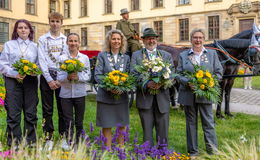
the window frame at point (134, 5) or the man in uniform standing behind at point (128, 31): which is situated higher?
the window frame at point (134, 5)

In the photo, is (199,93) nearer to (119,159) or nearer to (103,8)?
(119,159)

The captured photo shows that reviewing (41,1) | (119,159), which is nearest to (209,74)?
(119,159)

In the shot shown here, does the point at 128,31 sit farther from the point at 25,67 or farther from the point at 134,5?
the point at 134,5

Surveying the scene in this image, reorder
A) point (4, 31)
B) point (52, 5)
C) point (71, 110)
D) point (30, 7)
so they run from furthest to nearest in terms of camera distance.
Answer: point (52, 5)
point (30, 7)
point (4, 31)
point (71, 110)

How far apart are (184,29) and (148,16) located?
13.4ft

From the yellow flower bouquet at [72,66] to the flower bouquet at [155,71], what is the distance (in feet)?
2.73

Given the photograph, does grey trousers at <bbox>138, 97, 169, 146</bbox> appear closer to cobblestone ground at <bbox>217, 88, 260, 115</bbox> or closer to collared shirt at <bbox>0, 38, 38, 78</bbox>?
collared shirt at <bbox>0, 38, 38, 78</bbox>

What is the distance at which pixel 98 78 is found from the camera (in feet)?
13.0

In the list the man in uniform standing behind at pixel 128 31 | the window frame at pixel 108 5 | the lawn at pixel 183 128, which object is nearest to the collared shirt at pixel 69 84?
the lawn at pixel 183 128

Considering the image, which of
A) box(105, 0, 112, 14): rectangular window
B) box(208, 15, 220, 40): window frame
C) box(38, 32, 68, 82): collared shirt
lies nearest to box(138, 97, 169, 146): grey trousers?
box(38, 32, 68, 82): collared shirt

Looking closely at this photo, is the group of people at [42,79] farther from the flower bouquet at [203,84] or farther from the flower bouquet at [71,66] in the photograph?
the flower bouquet at [203,84]

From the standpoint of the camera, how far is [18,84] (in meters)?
4.16

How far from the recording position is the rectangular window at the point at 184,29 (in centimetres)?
2705

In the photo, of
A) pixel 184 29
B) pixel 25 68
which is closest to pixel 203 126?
pixel 25 68
